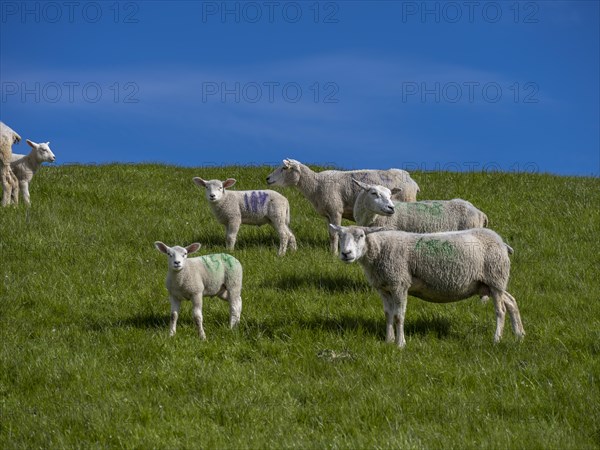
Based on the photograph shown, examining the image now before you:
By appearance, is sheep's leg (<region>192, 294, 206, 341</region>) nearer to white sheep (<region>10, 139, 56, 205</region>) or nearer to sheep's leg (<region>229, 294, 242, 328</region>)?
sheep's leg (<region>229, 294, 242, 328</region>)

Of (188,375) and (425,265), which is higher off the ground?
(425,265)

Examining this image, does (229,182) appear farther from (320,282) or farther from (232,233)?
(320,282)

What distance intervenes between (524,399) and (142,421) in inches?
163

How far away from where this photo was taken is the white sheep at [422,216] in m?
13.6

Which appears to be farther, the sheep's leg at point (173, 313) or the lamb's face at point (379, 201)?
the lamb's face at point (379, 201)

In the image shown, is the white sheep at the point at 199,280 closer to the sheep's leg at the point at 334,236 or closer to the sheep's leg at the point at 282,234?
the sheep's leg at the point at 282,234

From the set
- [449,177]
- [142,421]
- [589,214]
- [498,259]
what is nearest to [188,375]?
[142,421]

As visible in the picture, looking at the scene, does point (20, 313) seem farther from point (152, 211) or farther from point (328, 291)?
point (152, 211)

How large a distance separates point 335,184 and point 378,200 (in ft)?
8.89

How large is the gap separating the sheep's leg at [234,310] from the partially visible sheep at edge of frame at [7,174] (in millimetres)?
9877

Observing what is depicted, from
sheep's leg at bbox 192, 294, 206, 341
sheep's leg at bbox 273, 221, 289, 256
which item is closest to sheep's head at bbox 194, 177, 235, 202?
sheep's leg at bbox 273, 221, 289, 256

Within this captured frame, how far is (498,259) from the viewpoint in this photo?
1068cm

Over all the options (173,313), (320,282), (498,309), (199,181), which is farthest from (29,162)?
(498,309)

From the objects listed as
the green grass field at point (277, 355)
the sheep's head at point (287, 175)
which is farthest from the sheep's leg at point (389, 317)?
the sheep's head at point (287, 175)
